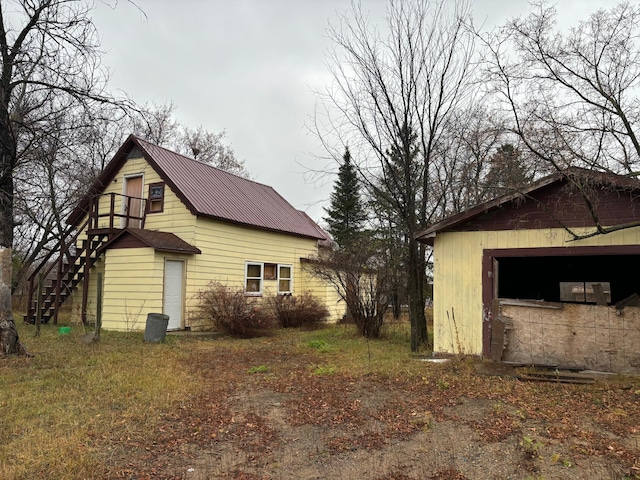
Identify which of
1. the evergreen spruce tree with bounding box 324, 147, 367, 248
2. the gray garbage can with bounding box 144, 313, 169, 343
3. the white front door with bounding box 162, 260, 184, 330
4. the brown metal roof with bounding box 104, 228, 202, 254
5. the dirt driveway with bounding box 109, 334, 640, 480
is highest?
the evergreen spruce tree with bounding box 324, 147, 367, 248

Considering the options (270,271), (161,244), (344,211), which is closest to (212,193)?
(161,244)

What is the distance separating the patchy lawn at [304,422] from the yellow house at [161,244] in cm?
553

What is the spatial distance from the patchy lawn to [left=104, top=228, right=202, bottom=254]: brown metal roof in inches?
211

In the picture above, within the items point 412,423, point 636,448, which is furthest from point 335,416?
point 636,448

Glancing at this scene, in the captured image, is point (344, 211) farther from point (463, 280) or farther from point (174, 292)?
point (463, 280)

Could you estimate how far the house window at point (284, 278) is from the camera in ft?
64.0

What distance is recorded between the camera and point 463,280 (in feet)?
32.0

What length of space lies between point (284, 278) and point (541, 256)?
12.1m

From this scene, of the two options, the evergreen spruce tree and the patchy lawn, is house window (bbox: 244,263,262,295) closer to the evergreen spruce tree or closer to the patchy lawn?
the patchy lawn

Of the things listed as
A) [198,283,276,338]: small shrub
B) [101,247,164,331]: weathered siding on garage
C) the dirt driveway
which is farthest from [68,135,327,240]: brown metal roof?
the dirt driveway

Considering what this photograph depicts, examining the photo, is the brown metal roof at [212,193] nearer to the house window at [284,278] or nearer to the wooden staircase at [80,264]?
the wooden staircase at [80,264]

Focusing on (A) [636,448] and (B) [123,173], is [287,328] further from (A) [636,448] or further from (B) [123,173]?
(A) [636,448]

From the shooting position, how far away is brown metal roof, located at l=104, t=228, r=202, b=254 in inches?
564

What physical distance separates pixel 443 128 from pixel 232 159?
2610cm
